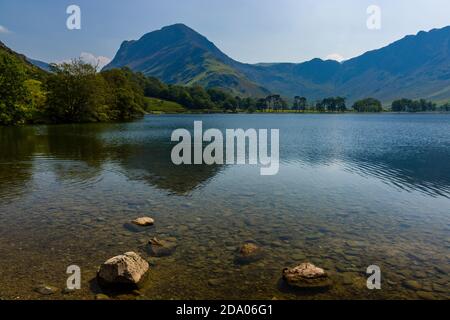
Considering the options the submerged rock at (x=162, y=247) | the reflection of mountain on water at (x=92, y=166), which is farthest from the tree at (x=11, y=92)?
the submerged rock at (x=162, y=247)

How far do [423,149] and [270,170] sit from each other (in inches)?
1420

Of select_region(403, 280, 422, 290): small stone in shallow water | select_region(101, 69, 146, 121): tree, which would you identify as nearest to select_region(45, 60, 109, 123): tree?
select_region(101, 69, 146, 121): tree

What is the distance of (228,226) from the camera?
1952 centimetres

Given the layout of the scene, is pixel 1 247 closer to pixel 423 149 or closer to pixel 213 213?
pixel 213 213

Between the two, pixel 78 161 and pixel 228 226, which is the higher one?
pixel 78 161

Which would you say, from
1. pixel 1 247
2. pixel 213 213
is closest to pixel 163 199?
pixel 213 213

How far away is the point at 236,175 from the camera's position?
3488 cm

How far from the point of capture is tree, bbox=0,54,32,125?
327ft

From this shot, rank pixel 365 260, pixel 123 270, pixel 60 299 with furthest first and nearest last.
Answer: pixel 365 260 < pixel 123 270 < pixel 60 299

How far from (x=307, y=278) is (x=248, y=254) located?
338cm

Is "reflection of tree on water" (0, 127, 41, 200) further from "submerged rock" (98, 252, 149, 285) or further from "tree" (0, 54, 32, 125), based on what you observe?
"tree" (0, 54, 32, 125)

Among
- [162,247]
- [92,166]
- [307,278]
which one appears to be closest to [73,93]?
[92,166]

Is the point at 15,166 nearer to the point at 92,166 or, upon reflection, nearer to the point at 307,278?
the point at 92,166

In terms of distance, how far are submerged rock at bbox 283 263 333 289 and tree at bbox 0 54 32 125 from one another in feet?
361
